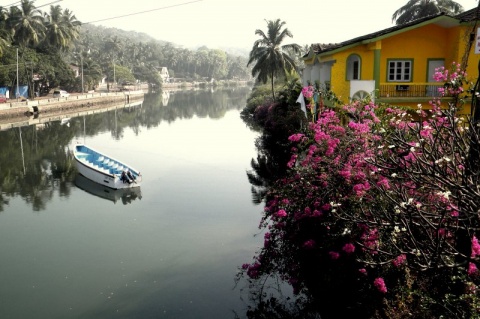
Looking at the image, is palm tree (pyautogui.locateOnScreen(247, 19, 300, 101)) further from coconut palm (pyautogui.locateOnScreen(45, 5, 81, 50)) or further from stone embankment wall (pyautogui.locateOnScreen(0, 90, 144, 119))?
coconut palm (pyautogui.locateOnScreen(45, 5, 81, 50))

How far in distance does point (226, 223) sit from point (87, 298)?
286 inches

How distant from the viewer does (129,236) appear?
57.6 ft

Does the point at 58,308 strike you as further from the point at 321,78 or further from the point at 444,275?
the point at 321,78

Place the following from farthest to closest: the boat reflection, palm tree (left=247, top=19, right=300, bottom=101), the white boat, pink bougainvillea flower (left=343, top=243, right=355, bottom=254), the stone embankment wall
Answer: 1. the stone embankment wall
2. palm tree (left=247, top=19, right=300, bottom=101)
3. the white boat
4. the boat reflection
5. pink bougainvillea flower (left=343, top=243, right=355, bottom=254)

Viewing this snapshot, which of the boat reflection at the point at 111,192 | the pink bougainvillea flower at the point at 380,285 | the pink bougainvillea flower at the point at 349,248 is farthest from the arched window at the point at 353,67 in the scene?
the pink bougainvillea flower at the point at 380,285

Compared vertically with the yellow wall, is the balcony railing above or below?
below

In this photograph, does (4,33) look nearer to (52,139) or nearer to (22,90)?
(22,90)

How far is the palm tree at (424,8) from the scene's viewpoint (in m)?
50.3

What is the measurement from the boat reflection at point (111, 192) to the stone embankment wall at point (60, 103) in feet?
118

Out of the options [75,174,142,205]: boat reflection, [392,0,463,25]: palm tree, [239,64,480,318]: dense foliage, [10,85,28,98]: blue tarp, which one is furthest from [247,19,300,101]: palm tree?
[10,85,28,98]: blue tarp

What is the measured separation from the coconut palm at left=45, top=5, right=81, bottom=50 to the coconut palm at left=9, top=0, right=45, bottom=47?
4.69 meters

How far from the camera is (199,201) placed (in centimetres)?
2211

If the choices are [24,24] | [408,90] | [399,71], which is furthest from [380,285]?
[24,24]

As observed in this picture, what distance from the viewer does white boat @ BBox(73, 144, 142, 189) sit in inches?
933
